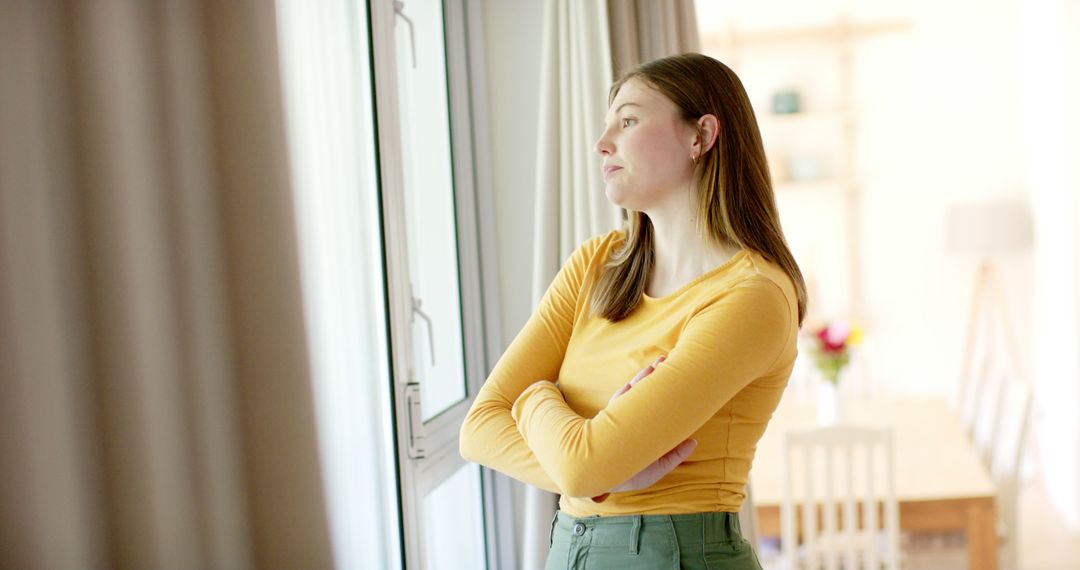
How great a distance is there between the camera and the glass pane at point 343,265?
1649 millimetres

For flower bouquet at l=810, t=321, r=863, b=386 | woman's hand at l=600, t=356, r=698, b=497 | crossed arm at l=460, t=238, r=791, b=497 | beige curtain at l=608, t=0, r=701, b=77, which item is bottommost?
flower bouquet at l=810, t=321, r=863, b=386

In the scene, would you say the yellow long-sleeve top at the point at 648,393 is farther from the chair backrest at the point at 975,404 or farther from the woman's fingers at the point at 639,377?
the chair backrest at the point at 975,404

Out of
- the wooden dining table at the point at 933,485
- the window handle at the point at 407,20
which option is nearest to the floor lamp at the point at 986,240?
the wooden dining table at the point at 933,485

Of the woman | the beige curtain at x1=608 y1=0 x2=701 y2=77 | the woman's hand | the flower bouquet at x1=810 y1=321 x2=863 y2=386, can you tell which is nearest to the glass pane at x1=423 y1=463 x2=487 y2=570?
the woman

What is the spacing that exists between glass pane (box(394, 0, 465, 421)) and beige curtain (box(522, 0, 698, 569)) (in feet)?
0.81

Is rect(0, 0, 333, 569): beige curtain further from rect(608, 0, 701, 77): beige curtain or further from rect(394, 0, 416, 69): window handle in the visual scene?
rect(608, 0, 701, 77): beige curtain

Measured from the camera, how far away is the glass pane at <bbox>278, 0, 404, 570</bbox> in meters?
1.65

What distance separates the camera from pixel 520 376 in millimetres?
1615

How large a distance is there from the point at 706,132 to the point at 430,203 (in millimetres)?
1061

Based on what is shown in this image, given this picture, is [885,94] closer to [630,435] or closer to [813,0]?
[813,0]

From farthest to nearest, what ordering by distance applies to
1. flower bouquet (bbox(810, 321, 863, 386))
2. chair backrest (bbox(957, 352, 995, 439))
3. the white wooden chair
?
chair backrest (bbox(957, 352, 995, 439)) → flower bouquet (bbox(810, 321, 863, 386)) → the white wooden chair

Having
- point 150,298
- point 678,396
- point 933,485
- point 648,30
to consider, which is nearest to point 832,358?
point 933,485

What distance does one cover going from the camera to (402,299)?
2002mm

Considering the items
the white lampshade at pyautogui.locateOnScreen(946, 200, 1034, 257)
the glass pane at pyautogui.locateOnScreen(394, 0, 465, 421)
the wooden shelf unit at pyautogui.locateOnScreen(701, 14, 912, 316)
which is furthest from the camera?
the wooden shelf unit at pyautogui.locateOnScreen(701, 14, 912, 316)
